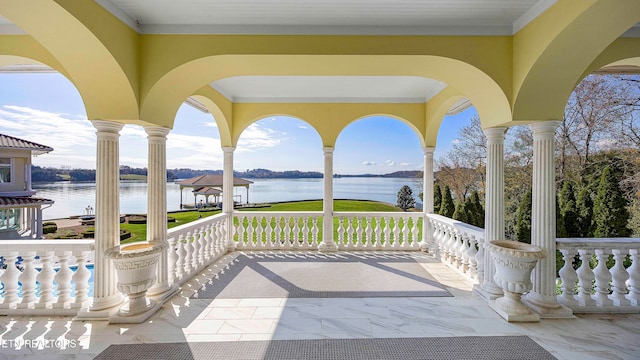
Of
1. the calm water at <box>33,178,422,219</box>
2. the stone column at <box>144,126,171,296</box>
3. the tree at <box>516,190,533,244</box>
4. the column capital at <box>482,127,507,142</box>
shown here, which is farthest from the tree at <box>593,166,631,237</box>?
the stone column at <box>144,126,171,296</box>

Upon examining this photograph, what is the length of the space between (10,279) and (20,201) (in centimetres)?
742

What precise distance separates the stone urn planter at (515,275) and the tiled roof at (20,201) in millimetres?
11960

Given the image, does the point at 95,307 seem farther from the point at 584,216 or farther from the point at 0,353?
the point at 584,216

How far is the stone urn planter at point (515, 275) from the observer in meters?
2.92

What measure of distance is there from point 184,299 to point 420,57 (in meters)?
4.58

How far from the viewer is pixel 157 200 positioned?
3672 mm

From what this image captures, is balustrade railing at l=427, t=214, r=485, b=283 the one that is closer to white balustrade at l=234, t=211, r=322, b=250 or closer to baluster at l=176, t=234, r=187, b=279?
white balustrade at l=234, t=211, r=322, b=250

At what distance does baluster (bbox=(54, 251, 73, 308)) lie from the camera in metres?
3.13

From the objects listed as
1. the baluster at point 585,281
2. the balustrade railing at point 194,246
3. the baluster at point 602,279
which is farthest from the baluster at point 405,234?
the balustrade railing at point 194,246

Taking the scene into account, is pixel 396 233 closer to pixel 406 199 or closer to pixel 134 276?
pixel 134 276

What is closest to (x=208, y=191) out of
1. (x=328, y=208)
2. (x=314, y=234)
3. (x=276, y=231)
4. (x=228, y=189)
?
(x=228, y=189)

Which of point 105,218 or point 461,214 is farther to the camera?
point 461,214

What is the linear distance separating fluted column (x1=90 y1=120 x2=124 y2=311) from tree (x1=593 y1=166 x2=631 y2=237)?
11701mm

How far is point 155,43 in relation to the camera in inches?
125
